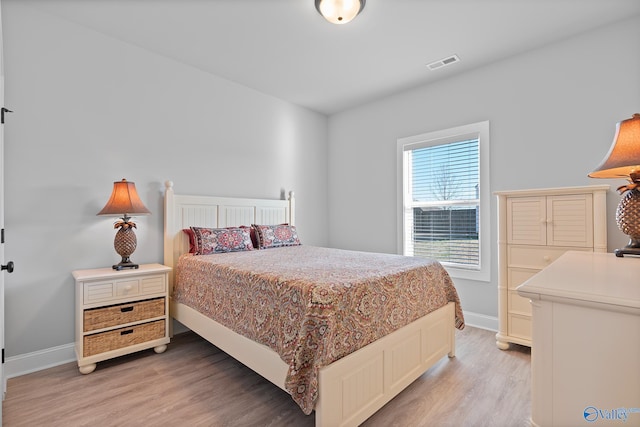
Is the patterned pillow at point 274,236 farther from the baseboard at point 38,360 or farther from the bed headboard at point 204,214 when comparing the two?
the baseboard at point 38,360

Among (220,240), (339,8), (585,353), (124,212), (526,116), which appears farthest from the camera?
(220,240)

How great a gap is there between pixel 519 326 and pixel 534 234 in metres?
0.78

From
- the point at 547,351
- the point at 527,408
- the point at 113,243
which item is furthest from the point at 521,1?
the point at 113,243

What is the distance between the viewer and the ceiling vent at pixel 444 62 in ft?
9.91

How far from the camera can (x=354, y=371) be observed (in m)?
1.59

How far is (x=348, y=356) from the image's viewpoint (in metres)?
1.56

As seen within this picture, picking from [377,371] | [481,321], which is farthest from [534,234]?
[377,371]

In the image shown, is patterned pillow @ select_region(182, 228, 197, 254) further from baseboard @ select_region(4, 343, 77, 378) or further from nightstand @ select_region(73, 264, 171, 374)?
baseboard @ select_region(4, 343, 77, 378)

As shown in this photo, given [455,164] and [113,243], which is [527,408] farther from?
[113,243]

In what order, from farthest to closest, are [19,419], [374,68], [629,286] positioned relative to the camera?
1. [374,68]
2. [19,419]
3. [629,286]

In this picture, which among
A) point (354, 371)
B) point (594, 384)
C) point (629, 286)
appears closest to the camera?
point (594, 384)

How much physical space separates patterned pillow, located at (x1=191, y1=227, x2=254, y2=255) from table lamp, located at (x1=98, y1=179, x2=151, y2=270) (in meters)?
0.53

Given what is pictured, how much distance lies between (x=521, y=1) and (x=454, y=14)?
17.7 inches

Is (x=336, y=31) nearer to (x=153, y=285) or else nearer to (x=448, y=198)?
(x=448, y=198)
